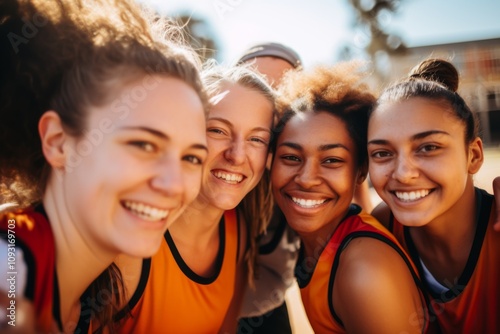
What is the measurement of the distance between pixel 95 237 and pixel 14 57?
3.11ft

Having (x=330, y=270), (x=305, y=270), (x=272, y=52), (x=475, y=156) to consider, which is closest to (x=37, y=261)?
(x=330, y=270)

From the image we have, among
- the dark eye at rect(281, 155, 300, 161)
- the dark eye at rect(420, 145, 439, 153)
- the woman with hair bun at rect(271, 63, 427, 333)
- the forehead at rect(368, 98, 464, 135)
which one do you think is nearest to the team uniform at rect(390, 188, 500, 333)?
the woman with hair bun at rect(271, 63, 427, 333)

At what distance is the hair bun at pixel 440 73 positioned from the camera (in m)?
2.80

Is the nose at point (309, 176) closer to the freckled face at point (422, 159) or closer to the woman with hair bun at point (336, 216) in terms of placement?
the woman with hair bun at point (336, 216)

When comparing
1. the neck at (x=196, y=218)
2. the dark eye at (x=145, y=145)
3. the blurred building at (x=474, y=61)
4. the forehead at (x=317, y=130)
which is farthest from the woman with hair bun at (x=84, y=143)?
the blurred building at (x=474, y=61)

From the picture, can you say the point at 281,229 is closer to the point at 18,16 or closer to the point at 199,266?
the point at 199,266

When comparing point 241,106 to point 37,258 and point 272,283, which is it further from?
point 272,283

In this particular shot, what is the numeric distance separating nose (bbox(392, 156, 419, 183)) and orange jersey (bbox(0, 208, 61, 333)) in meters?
1.90

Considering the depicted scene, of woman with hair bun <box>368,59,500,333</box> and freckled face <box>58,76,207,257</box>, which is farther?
woman with hair bun <box>368,59,500,333</box>

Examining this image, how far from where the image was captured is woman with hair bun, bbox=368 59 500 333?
2354 millimetres

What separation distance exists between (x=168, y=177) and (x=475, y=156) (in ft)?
6.62

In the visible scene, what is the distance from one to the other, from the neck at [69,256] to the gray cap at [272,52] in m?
2.82

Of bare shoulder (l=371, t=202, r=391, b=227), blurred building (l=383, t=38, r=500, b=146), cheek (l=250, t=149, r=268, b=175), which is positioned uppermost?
blurred building (l=383, t=38, r=500, b=146)

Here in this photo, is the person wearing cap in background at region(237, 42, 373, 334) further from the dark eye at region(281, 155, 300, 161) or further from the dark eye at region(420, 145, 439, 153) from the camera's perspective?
the dark eye at region(420, 145, 439, 153)
